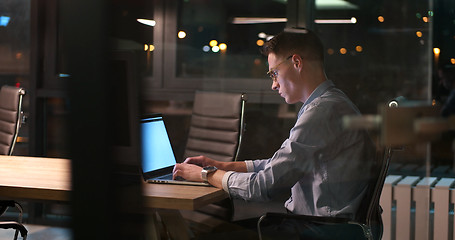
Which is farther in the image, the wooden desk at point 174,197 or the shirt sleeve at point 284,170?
the shirt sleeve at point 284,170

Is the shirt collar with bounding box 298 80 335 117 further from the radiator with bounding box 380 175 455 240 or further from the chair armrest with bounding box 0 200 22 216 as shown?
the chair armrest with bounding box 0 200 22 216

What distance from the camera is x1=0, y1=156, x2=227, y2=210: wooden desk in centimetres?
48

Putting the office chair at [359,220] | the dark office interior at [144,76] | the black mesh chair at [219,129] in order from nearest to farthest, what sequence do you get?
the dark office interior at [144,76] → the office chair at [359,220] → the black mesh chair at [219,129]

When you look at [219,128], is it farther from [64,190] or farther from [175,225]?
[64,190]

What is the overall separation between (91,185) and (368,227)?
2.57 feet

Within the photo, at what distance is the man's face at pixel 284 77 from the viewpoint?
106 centimetres

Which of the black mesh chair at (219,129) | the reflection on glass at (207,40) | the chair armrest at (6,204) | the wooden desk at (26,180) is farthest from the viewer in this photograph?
the chair armrest at (6,204)

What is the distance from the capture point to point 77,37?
412mm

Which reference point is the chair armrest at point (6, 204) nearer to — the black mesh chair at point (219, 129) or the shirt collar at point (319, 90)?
the black mesh chair at point (219, 129)

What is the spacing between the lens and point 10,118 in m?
2.43

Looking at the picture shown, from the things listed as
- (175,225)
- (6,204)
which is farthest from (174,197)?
(6,204)

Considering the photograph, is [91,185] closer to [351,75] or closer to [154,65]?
[154,65]

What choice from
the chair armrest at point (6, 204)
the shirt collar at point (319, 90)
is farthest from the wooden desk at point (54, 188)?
the shirt collar at point (319, 90)

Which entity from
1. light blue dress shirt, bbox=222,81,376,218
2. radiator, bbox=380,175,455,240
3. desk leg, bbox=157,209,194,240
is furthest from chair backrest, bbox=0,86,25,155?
desk leg, bbox=157,209,194,240
